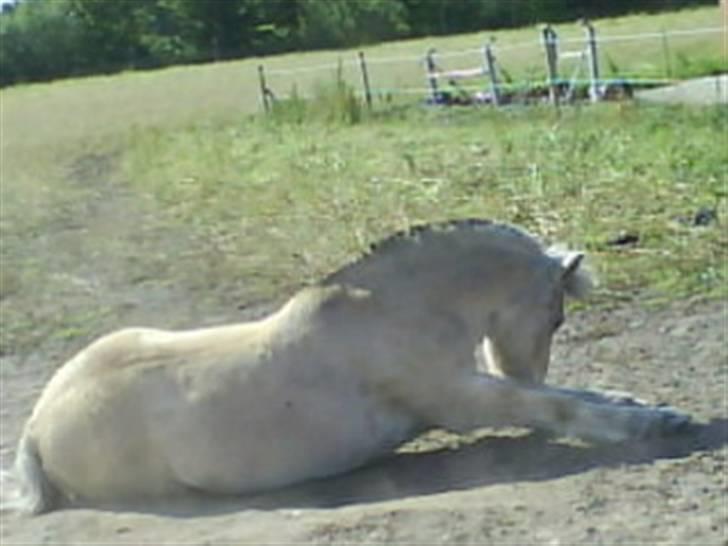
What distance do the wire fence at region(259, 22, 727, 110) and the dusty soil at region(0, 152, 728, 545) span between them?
49.5 ft

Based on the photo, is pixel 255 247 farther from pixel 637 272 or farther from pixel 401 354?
pixel 401 354

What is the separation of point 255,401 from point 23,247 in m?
9.75

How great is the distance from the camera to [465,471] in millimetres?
5867

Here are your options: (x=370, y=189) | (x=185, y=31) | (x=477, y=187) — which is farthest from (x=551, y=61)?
(x=185, y=31)

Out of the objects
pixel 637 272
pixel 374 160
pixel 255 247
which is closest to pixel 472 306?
pixel 637 272

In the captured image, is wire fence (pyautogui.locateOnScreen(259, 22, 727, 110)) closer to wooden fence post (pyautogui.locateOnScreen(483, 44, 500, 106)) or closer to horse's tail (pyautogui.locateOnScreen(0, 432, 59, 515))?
wooden fence post (pyautogui.locateOnScreen(483, 44, 500, 106))

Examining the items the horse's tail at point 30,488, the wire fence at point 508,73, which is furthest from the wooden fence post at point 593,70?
the horse's tail at point 30,488

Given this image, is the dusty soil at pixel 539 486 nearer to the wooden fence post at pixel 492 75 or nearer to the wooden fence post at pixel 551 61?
the wooden fence post at pixel 551 61

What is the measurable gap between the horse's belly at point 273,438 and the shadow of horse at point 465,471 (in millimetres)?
63

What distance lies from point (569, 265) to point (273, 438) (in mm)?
1244

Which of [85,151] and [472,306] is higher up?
[472,306]

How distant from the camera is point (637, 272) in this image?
9.31 m

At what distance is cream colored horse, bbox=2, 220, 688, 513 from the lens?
5.82 m

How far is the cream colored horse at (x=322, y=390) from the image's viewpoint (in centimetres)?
582
